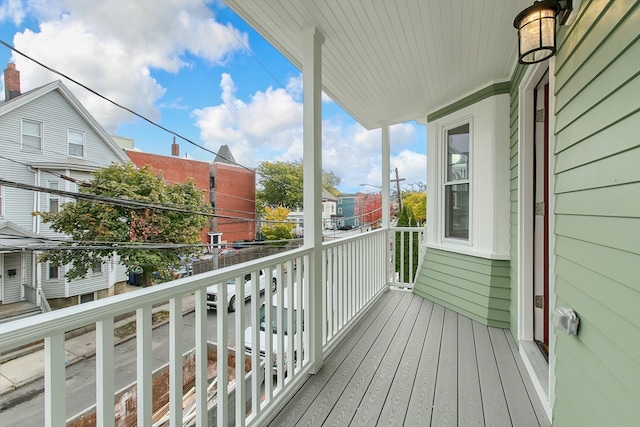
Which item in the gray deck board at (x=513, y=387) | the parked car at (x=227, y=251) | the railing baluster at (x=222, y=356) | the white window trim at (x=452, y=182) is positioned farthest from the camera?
the white window trim at (x=452, y=182)

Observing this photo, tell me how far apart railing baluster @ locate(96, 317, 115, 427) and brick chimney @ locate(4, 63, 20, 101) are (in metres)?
0.70

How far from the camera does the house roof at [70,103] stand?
838 mm

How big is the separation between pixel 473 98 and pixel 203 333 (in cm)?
335

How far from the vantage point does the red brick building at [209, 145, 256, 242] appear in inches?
60.1

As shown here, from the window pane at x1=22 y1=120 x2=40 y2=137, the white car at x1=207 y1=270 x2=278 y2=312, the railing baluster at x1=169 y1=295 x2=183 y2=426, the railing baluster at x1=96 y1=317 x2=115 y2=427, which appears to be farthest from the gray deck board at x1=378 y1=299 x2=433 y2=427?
the window pane at x1=22 y1=120 x2=40 y2=137

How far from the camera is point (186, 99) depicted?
1.46 m

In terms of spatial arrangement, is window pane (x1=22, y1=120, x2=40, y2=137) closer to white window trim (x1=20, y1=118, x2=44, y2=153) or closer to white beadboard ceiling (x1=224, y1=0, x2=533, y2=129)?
white window trim (x1=20, y1=118, x2=44, y2=153)

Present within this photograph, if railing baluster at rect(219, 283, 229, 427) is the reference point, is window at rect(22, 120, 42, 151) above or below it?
above

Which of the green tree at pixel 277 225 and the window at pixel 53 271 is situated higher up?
the green tree at pixel 277 225

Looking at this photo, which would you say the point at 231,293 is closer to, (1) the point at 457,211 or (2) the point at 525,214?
(2) the point at 525,214

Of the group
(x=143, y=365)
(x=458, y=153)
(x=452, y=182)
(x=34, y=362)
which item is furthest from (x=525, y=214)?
(x=34, y=362)

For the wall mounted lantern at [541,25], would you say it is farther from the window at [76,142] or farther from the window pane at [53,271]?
the window pane at [53,271]

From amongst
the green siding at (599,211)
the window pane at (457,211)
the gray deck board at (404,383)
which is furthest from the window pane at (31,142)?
the window pane at (457,211)

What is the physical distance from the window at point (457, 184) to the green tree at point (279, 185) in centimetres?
189
